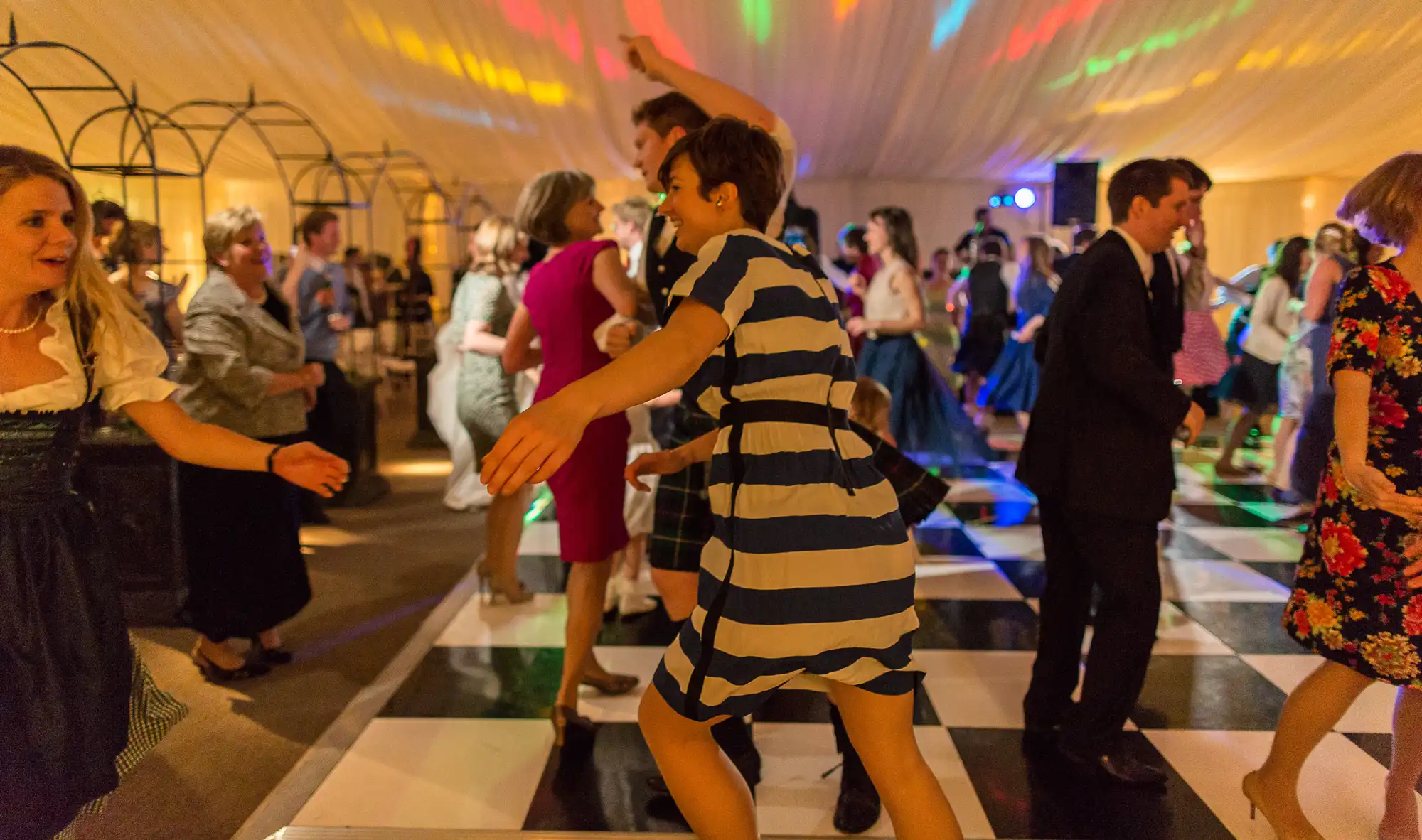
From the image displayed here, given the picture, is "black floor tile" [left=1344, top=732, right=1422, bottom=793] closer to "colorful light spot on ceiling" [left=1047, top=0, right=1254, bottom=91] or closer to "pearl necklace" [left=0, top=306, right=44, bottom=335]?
"pearl necklace" [left=0, top=306, right=44, bottom=335]

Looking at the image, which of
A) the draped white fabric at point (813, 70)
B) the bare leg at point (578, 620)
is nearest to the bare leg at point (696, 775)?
the bare leg at point (578, 620)

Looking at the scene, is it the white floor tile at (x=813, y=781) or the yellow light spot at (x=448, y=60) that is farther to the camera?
the yellow light spot at (x=448, y=60)

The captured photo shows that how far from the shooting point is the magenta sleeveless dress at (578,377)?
210 cm

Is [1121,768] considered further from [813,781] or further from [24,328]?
[24,328]

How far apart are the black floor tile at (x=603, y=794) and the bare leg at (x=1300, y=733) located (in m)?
1.04

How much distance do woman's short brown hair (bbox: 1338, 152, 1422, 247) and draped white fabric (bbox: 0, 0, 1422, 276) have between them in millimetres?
5574

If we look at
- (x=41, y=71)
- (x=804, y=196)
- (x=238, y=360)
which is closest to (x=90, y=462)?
(x=238, y=360)

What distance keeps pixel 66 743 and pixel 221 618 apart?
1237 millimetres

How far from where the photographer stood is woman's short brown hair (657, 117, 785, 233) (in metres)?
1.22

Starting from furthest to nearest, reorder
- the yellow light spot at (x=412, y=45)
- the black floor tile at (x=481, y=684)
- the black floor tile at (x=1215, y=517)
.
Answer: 1. the yellow light spot at (x=412, y=45)
2. the black floor tile at (x=1215, y=517)
3. the black floor tile at (x=481, y=684)

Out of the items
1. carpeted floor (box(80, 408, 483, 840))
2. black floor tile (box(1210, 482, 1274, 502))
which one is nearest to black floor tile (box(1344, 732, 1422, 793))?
carpeted floor (box(80, 408, 483, 840))

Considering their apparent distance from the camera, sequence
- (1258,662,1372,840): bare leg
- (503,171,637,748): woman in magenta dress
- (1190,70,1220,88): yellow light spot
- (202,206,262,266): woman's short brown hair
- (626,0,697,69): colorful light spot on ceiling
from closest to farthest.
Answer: (1258,662,1372,840): bare leg → (503,171,637,748): woman in magenta dress → (202,206,262,266): woman's short brown hair → (626,0,697,69): colorful light spot on ceiling → (1190,70,1220,88): yellow light spot

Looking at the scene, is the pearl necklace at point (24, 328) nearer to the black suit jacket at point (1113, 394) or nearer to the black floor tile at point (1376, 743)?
the black suit jacket at point (1113, 394)

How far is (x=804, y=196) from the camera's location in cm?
1280
